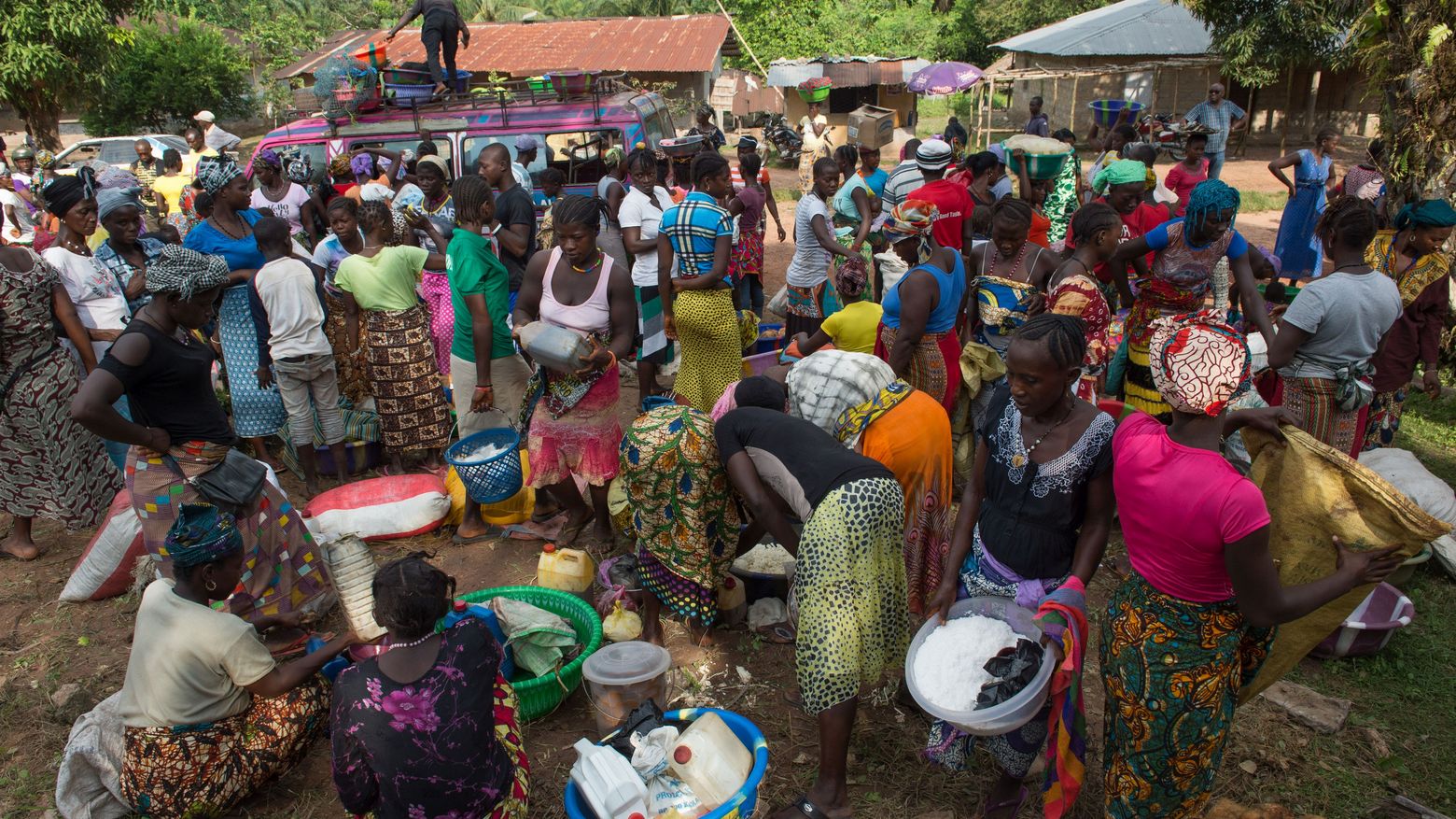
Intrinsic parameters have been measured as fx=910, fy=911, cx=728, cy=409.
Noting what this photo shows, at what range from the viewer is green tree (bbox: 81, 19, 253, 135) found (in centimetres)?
2455

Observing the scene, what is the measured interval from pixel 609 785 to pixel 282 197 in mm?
6849

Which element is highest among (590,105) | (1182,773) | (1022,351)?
(590,105)

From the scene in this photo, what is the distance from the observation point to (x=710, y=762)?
299 centimetres

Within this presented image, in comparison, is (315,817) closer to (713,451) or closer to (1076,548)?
(713,451)

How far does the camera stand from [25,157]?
1132 cm

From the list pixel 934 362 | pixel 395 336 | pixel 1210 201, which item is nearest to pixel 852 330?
pixel 934 362

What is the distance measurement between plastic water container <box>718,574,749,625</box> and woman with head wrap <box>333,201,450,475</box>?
2.78m

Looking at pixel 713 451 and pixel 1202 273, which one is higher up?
pixel 1202 273

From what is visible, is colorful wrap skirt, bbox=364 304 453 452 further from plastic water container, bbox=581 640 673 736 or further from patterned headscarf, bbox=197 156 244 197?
plastic water container, bbox=581 640 673 736

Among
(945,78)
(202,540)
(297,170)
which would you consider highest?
(945,78)

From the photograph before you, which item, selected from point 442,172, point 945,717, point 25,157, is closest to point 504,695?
point 945,717

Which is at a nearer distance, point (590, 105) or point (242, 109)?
point (590, 105)

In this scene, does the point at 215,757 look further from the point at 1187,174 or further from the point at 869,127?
the point at 869,127

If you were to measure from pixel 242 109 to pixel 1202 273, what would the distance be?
30478 millimetres
